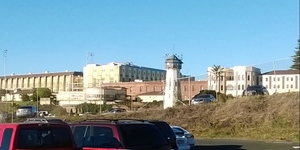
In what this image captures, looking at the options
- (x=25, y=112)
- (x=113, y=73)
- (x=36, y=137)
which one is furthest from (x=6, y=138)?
(x=113, y=73)

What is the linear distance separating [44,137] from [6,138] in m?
0.81

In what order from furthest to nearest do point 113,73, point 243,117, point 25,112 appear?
point 113,73
point 25,112
point 243,117

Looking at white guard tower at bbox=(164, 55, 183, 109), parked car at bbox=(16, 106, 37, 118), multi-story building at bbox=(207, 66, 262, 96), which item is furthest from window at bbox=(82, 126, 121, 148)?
white guard tower at bbox=(164, 55, 183, 109)

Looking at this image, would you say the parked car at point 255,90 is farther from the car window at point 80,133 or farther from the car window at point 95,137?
the car window at point 95,137

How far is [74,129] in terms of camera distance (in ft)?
45.9

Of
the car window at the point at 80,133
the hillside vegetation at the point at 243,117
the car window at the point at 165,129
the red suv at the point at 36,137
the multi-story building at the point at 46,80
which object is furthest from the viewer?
the multi-story building at the point at 46,80

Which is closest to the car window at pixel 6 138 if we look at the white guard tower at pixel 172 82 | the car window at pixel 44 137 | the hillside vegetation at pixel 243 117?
the car window at pixel 44 137

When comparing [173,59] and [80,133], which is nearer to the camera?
[80,133]

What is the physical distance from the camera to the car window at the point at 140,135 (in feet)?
40.2

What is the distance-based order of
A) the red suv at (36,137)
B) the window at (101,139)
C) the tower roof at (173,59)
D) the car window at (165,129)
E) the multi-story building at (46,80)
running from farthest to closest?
the multi-story building at (46,80) < the tower roof at (173,59) < the car window at (165,129) < the window at (101,139) < the red suv at (36,137)

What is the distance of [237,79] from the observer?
234 feet

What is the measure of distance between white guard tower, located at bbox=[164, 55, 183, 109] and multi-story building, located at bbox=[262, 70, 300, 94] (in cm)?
1146

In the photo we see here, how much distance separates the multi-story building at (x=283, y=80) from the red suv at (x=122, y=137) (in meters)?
43.7

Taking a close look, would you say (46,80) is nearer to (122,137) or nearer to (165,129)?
(165,129)
